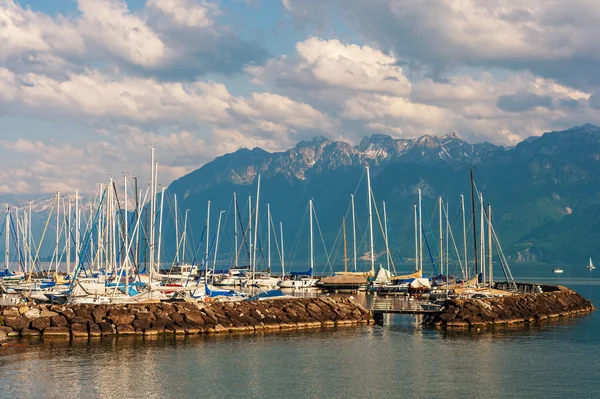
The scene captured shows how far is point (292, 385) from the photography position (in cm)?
4978

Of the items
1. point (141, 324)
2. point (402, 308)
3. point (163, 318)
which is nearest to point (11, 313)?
point (141, 324)

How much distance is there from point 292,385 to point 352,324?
1086 inches

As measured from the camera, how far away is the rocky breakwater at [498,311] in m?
75.4

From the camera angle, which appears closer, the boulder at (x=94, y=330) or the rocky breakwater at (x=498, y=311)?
the boulder at (x=94, y=330)

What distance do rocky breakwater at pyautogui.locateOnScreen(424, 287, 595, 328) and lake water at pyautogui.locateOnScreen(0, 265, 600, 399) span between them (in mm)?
4150

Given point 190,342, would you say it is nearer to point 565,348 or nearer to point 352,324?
point 352,324

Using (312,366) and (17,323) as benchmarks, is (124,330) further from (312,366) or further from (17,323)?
(312,366)

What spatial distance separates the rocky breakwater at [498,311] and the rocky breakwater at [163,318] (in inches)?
366

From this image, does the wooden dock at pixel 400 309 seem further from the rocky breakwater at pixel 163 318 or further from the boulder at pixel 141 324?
the boulder at pixel 141 324

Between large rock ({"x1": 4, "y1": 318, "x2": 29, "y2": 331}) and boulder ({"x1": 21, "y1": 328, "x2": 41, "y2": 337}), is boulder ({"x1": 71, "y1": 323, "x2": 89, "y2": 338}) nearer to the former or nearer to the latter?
boulder ({"x1": 21, "y1": 328, "x2": 41, "y2": 337})

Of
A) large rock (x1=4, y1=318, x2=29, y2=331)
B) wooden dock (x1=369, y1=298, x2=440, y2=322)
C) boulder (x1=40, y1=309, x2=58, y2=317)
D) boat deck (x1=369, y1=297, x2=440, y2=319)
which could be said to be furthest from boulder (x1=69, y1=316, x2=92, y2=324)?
boat deck (x1=369, y1=297, x2=440, y2=319)

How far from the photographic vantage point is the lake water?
4800 cm

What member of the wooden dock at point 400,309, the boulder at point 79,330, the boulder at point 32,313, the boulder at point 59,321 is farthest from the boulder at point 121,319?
the wooden dock at point 400,309

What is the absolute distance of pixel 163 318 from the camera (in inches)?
2665
